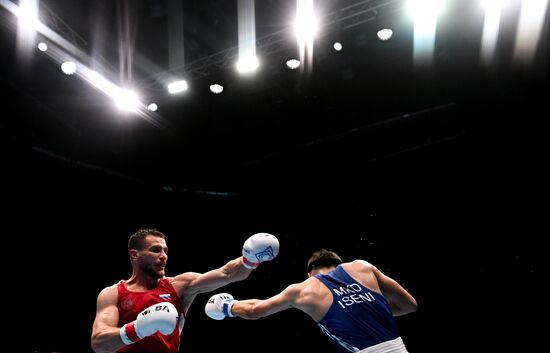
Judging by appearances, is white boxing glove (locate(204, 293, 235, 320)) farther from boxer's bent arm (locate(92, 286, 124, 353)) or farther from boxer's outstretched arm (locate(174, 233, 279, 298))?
boxer's bent arm (locate(92, 286, 124, 353))

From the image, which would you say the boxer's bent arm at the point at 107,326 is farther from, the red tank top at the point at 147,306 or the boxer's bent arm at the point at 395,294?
the boxer's bent arm at the point at 395,294

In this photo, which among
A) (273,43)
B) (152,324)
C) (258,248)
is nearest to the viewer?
(152,324)

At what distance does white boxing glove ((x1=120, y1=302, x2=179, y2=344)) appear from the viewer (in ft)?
7.85

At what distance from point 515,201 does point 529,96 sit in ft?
5.39

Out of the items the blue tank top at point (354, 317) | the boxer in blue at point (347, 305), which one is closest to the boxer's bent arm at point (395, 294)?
the boxer in blue at point (347, 305)

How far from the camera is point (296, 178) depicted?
975 cm

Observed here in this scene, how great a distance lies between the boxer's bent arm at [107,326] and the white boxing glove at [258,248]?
798mm

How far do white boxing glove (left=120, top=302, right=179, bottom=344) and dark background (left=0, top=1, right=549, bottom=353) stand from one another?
459 cm

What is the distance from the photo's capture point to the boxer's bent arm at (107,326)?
2.54m

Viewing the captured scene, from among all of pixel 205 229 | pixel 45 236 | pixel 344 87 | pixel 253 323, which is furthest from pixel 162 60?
pixel 253 323

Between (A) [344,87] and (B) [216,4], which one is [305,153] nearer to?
(A) [344,87]

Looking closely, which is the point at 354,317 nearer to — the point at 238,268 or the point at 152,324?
the point at 238,268

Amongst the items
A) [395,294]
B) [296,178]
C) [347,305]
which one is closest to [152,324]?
[347,305]

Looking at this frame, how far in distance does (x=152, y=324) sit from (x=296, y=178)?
7456 millimetres
